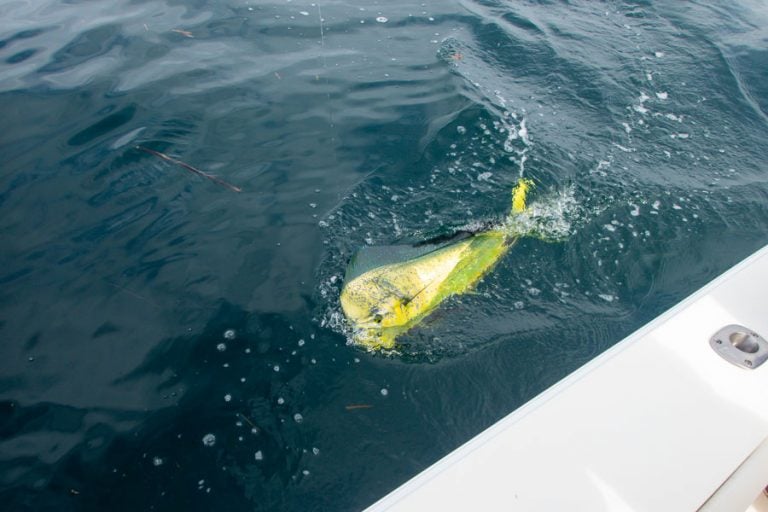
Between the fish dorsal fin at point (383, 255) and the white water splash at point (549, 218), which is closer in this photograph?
the fish dorsal fin at point (383, 255)

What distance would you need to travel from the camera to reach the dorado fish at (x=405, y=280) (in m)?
3.27

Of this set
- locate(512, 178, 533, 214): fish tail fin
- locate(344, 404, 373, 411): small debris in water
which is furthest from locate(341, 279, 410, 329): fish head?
locate(512, 178, 533, 214): fish tail fin

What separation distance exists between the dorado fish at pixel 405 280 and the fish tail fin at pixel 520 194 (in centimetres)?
54

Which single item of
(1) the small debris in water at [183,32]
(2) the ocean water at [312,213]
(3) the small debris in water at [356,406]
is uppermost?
(1) the small debris in water at [183,32]

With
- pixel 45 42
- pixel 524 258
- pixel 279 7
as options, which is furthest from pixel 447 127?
pixel 45 42

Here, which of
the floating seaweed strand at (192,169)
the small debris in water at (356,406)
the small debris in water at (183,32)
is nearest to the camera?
the small debris in water at (356,406)

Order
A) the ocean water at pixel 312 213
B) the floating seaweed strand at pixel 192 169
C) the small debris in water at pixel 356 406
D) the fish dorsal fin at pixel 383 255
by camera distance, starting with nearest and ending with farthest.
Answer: the ocean water at pixel 312 213 → the small debris in water at pixel 356 406 → the fish dorsal fin at pixel 383 255 → the floating seaweed strand at pixel 192 169

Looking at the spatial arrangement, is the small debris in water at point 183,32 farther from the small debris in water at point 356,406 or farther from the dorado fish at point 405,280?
the small debris in water at point 356,406

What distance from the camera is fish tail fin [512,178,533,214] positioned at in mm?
4379

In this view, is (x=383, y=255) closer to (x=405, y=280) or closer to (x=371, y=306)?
(x=405, y=280)

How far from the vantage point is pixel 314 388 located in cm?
319

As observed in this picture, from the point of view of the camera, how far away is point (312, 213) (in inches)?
171

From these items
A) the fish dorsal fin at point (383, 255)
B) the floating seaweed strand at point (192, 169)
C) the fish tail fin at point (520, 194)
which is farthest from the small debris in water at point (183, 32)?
the fish tail fin at point (520, 194)

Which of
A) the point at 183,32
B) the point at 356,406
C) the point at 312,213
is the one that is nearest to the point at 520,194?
the point at 312,213
